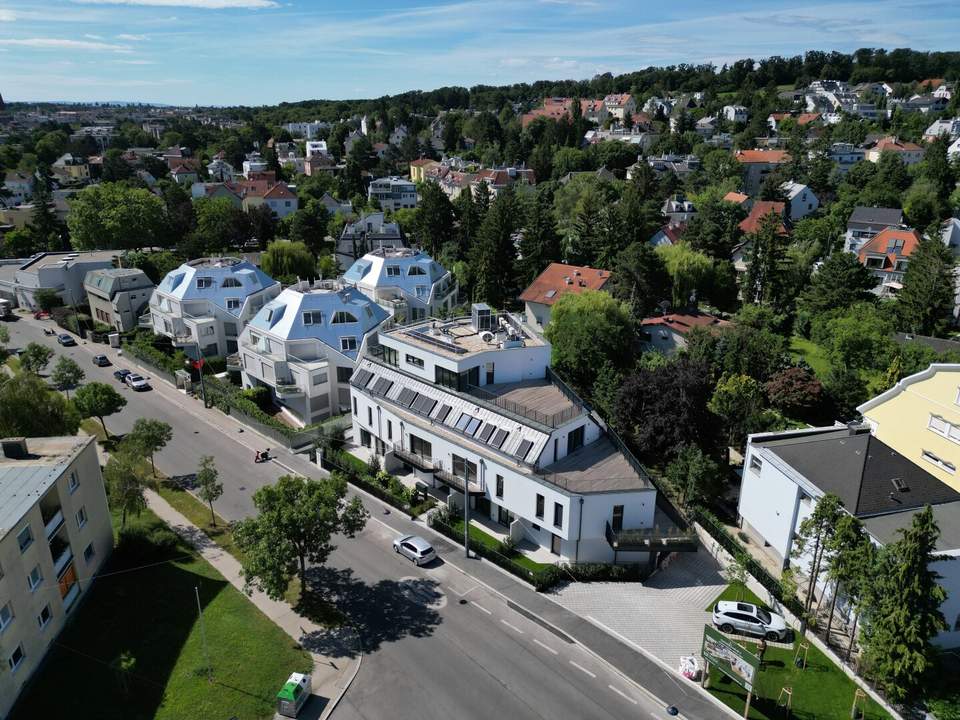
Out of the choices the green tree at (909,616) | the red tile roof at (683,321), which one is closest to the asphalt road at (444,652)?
the green tree at (909,616)

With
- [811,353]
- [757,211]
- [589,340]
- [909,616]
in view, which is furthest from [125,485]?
[757,211]

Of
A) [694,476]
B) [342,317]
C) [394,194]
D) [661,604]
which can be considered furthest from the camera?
[394,194]

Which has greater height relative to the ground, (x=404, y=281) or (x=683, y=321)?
(x=404, y=281)

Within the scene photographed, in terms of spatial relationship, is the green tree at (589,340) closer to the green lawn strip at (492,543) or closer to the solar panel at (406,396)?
the solar panel at (406,396)

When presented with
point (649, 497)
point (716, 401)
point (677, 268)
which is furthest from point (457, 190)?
point (649, 497)

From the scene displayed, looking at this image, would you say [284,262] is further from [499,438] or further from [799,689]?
[799,689]

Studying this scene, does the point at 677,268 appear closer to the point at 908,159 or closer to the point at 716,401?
the point at 716,401
